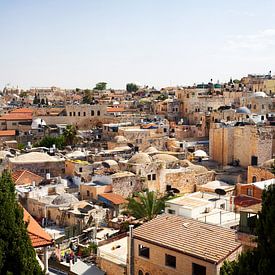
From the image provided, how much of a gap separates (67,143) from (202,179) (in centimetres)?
1795

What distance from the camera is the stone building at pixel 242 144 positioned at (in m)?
32.2

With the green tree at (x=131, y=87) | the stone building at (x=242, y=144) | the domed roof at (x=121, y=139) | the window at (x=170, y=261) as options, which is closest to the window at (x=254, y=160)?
the stone building at (x=242, y=144)

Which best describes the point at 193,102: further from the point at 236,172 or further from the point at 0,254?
the point at 0,254

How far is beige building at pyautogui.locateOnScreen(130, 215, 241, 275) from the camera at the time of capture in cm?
1222

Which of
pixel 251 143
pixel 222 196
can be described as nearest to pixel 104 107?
pixel 251 143

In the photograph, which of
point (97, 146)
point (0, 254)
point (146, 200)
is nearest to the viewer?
point (0, 254)

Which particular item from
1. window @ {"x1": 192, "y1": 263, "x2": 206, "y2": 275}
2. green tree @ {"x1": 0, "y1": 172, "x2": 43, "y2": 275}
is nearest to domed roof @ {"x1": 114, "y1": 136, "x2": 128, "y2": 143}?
window @ {"x1": 192, "y1": 263, "x2": 206, "y2": 275}

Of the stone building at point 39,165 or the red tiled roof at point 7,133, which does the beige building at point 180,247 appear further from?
the red tiled roof at point 7,133

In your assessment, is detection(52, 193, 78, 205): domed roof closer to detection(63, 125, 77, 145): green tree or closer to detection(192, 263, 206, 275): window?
detection(192, 263, 206, 275): window

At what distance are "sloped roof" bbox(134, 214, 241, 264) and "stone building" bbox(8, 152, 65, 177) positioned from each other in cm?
1744

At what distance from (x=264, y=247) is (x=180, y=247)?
187 inches

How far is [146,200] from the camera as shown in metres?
20.6

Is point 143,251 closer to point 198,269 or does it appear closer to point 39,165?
point 198,269

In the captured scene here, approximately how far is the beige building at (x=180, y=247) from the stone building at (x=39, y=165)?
57.1ft
